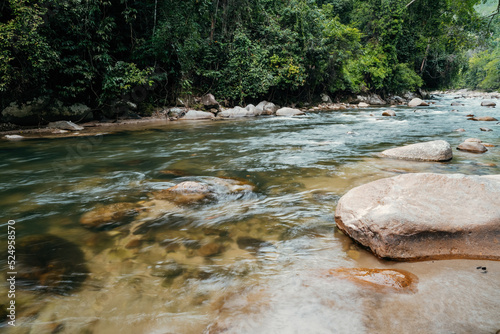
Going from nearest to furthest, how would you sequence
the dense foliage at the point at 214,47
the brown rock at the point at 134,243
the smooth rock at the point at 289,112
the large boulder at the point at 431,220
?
the large boulder at the point at 431,220 < the brown rock at the point at 134,243 < the dense foliage at the point at 214,47 < the smooth rock at the point at 289,112

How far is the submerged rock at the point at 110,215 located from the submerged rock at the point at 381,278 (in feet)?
7.22

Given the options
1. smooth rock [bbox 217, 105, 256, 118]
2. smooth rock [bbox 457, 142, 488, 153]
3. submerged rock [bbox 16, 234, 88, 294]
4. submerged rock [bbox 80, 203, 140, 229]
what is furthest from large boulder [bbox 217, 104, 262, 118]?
submerged rock [bbox 16, 234, 88, 294]

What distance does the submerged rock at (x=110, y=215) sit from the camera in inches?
110

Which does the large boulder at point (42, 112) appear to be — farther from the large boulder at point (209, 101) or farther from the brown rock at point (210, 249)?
the brown rock at point (210, 249)

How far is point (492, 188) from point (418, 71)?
105ft

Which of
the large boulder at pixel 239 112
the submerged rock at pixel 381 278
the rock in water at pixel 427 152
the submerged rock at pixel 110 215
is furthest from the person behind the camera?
the large boulder at pixel 239 112

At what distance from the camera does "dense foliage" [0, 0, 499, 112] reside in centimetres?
874

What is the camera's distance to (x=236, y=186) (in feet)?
12.4

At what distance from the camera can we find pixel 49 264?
6.96 ft

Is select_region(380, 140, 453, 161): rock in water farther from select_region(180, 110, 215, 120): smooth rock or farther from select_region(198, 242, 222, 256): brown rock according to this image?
select_region(180, 110, 215, 120): smooth rock

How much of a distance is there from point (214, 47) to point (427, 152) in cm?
1249

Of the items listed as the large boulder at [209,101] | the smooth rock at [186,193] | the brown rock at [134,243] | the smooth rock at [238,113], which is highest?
the large boulder at [209,101]

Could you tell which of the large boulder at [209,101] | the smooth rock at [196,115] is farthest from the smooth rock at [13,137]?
the large boulder at [209,101]

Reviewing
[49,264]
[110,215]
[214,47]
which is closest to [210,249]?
[49,264]
